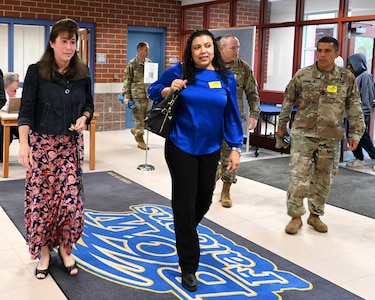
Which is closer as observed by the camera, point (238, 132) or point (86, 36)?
point (238, 132)

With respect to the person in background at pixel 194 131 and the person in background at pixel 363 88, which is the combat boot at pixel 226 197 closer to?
the person in background at pixel 194 131

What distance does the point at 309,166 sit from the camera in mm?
3930

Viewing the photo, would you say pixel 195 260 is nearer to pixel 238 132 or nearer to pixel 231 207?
pixel 238 132

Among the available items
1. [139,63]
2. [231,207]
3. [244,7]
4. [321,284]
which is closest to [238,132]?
[321,284]

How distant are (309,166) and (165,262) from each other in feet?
4.72

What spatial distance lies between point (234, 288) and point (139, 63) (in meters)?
5.19

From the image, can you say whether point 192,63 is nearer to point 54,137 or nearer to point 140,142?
point 54,137

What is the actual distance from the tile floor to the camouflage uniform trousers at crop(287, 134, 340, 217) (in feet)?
1.10

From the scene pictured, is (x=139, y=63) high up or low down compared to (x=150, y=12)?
down

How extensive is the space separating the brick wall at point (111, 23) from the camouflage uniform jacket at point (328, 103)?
20.4ft

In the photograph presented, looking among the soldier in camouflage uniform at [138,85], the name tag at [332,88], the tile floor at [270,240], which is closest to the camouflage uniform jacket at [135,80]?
the soldier in camouflage uniform at [138,85]

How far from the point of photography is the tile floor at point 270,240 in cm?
304

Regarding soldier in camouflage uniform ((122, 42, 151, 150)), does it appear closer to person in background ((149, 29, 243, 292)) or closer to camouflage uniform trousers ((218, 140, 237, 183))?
camouflage uniform trousers ((218, 140, 237, 183))

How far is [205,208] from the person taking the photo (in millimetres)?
3025
